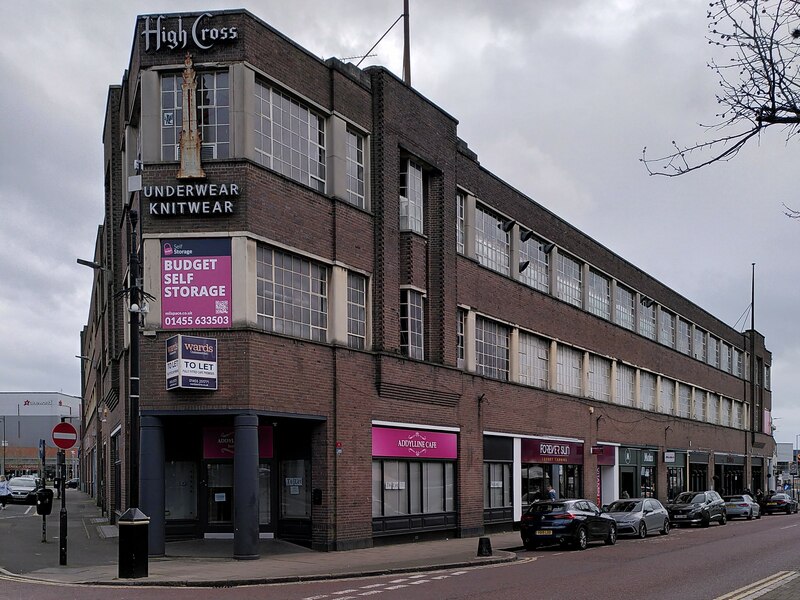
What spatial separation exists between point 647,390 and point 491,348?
21074 millimetres

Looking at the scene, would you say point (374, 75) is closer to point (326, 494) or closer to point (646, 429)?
point (326, 494)

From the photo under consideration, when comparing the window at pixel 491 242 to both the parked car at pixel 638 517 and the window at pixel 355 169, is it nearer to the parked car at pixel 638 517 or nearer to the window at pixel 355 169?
the window at pixel 355 169

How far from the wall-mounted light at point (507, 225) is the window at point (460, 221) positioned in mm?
3393

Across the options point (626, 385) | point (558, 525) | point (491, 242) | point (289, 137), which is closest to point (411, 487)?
point (558, 525)

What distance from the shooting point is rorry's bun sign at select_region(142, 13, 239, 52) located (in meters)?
23.7

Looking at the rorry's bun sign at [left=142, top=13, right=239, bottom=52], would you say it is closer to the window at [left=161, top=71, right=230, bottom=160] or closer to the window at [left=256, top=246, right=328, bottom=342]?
the window at [left=161, top=71, right=230, bottom=160]

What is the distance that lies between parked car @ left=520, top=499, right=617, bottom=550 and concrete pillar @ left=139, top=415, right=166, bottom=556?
1033 centimetres

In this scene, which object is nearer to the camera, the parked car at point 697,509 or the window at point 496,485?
the window at point 496,485

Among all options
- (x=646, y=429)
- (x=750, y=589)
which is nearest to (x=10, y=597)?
(x=750, y=589)

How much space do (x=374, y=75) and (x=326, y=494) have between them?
11787 millimetres

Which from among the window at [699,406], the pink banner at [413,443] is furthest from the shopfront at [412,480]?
the window at [699,406]

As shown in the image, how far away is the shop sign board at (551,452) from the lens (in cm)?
3656

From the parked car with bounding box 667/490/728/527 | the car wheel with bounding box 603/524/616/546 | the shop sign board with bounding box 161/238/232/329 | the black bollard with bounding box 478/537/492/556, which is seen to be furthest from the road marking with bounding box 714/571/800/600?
the parked car with bounding box 667/490/728/527

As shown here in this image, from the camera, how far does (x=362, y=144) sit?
91.4 ft
